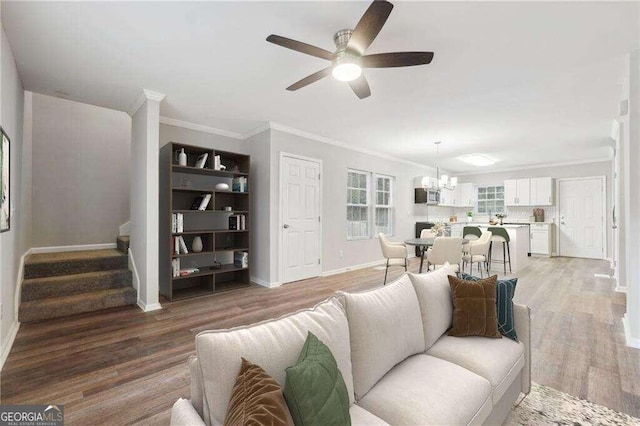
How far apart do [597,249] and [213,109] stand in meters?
9.23

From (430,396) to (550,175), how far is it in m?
8.97

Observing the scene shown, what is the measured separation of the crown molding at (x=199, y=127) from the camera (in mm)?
4381

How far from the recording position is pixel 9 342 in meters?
2.52

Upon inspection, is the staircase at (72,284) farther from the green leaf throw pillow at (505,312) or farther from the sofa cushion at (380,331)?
the green leaf throw pillow at (505,312)

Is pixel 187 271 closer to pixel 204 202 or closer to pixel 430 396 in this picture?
pixel 204 202

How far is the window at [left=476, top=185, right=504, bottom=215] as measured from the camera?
8.75m

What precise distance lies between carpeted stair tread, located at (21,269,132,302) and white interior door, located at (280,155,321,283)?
2239 mm

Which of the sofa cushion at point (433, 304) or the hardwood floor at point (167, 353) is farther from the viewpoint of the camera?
the hardwood floor at point (167, 353)

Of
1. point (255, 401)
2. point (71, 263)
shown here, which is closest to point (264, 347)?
point (255, 401)

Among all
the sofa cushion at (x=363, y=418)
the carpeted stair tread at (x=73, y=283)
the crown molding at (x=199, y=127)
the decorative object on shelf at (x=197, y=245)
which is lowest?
the carpeted stair tread at (x=73, y=283)

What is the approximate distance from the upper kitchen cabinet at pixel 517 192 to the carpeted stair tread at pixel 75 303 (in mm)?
9137

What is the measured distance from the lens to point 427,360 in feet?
5.04

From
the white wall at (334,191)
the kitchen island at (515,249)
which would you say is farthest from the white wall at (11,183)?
the kitchen island at (515,249)

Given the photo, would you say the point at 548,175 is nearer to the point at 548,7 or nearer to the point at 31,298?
the point at 548,7
